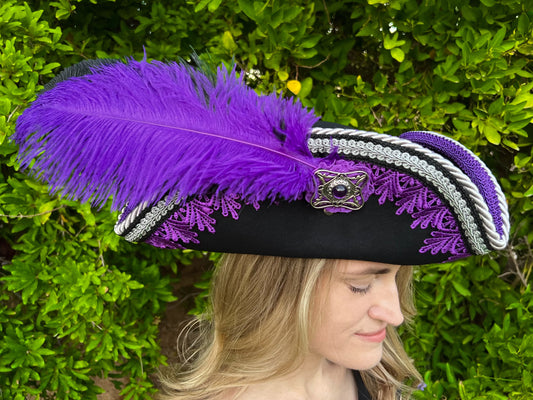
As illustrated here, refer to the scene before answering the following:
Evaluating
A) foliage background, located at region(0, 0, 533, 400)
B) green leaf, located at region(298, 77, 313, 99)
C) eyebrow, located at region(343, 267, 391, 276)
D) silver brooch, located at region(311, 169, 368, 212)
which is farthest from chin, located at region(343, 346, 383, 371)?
green leaf, located at region(298, 77, 313, 99)

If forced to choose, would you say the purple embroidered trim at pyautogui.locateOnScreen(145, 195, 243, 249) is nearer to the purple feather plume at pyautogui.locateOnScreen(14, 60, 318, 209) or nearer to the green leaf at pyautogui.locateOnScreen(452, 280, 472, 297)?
the purple feather plume at pyautogui.locateOnScreen(14, 60, 318, 209)

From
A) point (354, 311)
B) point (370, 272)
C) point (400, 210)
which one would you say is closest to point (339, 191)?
point (400, 210)

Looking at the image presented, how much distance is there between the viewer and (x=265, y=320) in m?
1.34

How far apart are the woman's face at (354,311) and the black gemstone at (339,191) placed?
0.65ft

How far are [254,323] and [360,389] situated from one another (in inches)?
22.2

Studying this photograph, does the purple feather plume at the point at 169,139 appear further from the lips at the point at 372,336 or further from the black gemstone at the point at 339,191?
the lips at the point at 372,336

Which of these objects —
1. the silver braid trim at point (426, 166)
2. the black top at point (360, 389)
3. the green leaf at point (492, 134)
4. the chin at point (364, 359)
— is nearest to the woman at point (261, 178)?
the silver braid trim at point (426, 166)

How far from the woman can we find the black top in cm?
60

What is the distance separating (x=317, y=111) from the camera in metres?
1.97

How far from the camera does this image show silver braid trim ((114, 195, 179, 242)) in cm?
108

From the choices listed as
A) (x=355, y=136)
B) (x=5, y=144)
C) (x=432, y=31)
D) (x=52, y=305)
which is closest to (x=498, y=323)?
(x=432, y=31)

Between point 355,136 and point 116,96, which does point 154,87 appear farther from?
point 355,136

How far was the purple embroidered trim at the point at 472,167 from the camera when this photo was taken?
3.45ft

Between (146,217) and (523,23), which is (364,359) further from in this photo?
(523,23)
